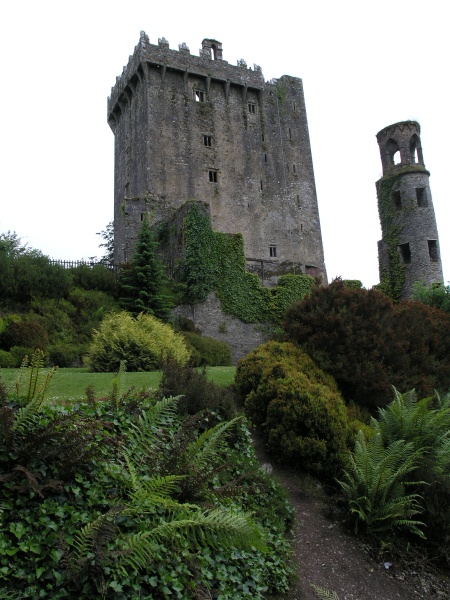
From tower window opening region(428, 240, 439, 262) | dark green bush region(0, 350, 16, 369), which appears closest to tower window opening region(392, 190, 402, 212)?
tower window opening region(428, 240, 439, 262)

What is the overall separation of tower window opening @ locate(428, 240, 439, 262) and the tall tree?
52.6 feet

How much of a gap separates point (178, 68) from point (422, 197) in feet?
62.3

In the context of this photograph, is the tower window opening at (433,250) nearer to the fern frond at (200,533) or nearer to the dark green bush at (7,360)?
the dark green bush at (7,360)

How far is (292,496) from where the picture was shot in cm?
820

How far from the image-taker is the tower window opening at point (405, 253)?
3197 cm

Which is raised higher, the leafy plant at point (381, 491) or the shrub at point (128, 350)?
the shrub at point (128, 350)

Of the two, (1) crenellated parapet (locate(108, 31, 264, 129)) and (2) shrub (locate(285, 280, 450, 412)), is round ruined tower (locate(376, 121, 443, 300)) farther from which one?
(2) shrub (locate(285, 280, 450, 412))

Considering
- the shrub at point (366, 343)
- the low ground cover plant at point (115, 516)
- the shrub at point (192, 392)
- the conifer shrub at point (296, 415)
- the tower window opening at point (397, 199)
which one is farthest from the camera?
the tower window opening at point (397, 199)

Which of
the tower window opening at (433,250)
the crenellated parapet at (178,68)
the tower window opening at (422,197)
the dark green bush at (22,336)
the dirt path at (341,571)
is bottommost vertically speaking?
the dirt path at (341,571)

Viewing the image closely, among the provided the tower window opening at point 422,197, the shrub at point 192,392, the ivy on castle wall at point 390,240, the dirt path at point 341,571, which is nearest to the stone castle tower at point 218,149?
the ivy on castle wall at point 390,240

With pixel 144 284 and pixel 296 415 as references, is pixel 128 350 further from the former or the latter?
pixel 144 284

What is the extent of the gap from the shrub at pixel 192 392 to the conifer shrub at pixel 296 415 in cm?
80

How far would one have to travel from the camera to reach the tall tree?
22500mm

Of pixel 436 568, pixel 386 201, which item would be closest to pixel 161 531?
pixel 436 568
